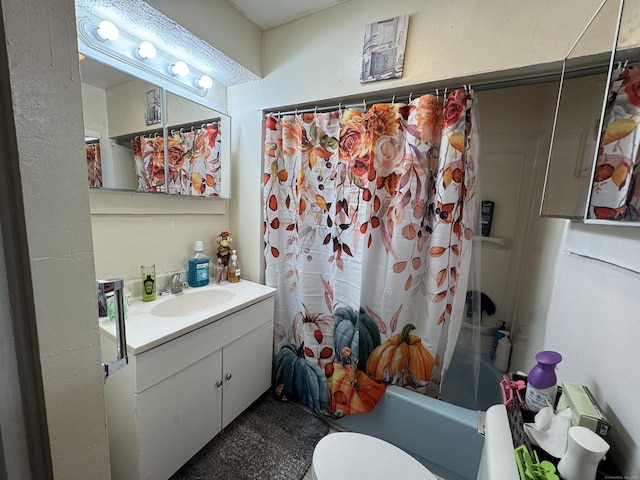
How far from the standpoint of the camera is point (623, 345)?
0.64 meters

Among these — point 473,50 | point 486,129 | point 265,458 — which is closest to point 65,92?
point 473,50

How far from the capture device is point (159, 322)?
3.50ft

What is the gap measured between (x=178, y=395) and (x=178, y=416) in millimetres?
101

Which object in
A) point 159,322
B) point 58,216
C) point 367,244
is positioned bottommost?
point 159,322

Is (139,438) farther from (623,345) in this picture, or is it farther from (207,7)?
(207,7)

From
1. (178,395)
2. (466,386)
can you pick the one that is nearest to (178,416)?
(178,395)

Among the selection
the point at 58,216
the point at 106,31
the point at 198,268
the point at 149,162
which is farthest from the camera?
the point at 198,268

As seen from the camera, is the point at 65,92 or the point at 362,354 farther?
the point at 362,354

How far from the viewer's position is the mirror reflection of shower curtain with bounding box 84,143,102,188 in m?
1.05

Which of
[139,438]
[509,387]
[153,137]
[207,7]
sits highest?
[207,7]

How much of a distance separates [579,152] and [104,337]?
1972mm

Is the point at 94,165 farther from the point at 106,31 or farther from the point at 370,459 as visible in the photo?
the point at 370,459

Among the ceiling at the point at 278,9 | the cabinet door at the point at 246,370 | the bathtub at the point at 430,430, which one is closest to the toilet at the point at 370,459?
the bathtub at the point at 430,430

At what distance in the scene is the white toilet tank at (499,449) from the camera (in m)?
0.57
